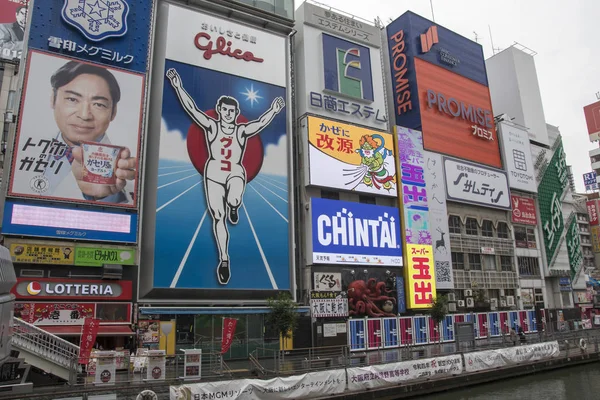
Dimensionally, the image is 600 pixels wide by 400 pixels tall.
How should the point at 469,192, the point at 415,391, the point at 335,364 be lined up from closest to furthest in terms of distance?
the point at 415,391, the point at 335,364, the point at 469,192

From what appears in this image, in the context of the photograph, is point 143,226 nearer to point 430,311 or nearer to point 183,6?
point 183,6

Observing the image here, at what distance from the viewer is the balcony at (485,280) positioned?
45.1 m

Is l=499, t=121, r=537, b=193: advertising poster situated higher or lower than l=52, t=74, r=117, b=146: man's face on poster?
higher

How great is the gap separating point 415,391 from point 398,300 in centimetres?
1521

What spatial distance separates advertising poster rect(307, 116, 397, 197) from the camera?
38.7m

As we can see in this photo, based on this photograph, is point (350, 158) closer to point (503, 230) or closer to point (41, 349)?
point (503, 230)

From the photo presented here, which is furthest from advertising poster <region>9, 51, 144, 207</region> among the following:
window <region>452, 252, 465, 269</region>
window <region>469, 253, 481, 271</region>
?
window <region>469, 253, 481, 271</region>

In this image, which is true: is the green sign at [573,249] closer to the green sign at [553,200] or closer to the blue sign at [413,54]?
the green sign at [553,200]

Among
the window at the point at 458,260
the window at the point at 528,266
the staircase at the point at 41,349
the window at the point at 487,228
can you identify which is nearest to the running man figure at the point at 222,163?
the staircase at the point at 41,349

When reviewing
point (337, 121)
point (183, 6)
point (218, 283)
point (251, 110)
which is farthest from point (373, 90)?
point (218, 283)

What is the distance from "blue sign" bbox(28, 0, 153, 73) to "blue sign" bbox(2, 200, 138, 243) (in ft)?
32.5

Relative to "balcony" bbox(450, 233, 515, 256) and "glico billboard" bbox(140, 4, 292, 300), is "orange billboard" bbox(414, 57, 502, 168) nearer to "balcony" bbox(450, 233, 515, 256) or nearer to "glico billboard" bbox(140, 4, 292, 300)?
"balcony" bbox(450, 233, 515, 256)

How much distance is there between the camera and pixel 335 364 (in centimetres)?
2616

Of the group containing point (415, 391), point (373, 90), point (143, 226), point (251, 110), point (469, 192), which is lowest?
point (415, 391)
